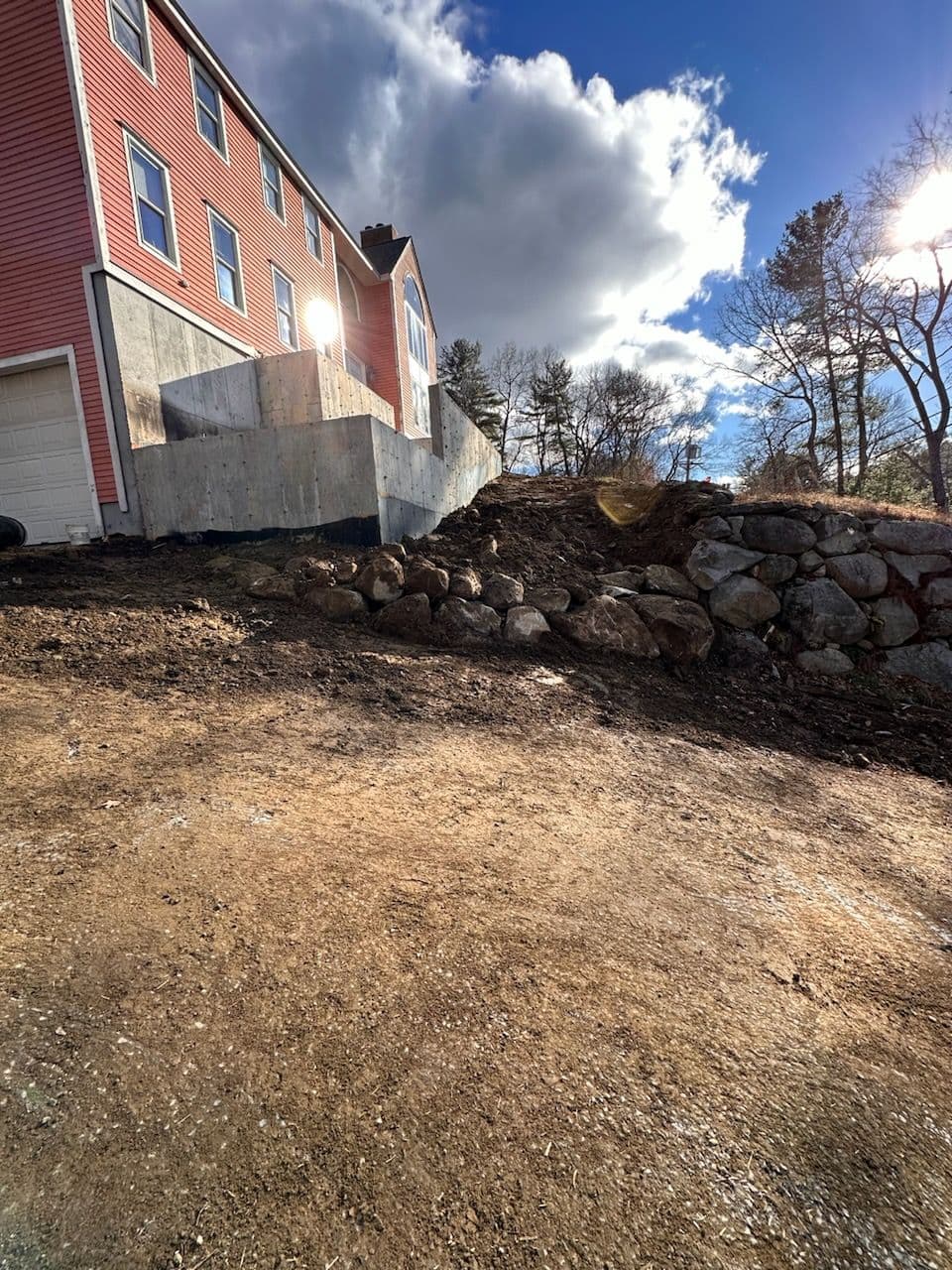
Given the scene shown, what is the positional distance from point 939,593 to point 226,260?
1365 centimetres

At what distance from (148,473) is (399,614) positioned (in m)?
5.02

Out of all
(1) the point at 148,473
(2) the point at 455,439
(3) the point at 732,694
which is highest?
(2) the point at 455,439

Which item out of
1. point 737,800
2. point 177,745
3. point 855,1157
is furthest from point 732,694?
point 177,745

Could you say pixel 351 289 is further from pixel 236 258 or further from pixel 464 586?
pixel 464 586

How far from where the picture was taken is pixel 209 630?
15.7 ft

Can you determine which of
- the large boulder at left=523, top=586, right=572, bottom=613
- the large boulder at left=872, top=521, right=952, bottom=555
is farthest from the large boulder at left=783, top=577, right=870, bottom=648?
the large boulder at left=523, top=586, right=572, bottom=613

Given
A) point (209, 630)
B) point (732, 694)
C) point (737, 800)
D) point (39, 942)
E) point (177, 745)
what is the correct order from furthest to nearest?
point (732, 694) < point (209, 630) < point (737, 800) < point (177, 745) < point (39, 942)

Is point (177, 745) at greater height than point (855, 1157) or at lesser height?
greater

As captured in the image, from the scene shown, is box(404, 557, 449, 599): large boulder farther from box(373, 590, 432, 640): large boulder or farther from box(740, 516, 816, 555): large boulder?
box(740, 516, 816, 555): large boulder

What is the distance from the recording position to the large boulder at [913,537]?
6.96 meters

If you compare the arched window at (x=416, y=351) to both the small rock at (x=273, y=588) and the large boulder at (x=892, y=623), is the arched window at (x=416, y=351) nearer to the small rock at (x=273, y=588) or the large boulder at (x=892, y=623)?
the small rock at (x=273, y=588)

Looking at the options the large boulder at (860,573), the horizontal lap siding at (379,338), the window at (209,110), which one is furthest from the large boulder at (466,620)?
the horizontal lap siding at (379,338)

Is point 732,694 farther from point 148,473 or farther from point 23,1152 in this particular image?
point 148,473

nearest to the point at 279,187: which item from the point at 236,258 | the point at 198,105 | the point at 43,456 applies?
the point at 198,105
